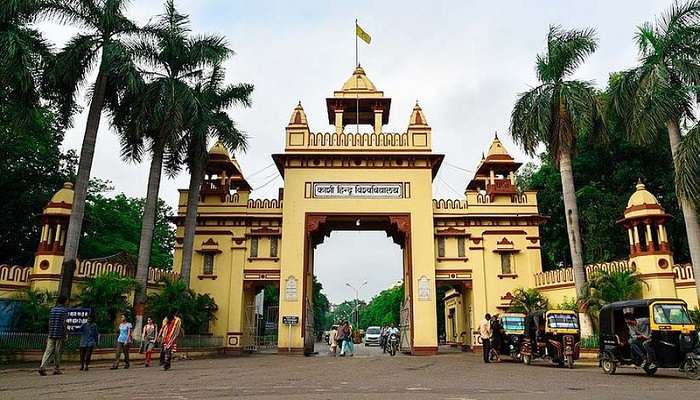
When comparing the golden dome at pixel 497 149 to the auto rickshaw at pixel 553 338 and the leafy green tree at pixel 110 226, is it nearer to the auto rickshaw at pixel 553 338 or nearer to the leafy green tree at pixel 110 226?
the auto rickshaw at pixel 553 338

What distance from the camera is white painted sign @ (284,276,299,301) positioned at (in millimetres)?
24625

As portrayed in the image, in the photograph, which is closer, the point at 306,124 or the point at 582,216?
the point at 306,124

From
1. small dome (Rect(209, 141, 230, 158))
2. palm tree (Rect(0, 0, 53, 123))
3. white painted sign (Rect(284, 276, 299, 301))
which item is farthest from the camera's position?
small dome (Rect(209, 141, 230, 158))

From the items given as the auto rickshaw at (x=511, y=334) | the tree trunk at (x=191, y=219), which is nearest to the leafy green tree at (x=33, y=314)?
the tree trunk at (x=191, y=219)

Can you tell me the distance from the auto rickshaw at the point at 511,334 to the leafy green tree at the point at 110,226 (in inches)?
827

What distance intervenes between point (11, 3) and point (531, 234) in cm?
2371

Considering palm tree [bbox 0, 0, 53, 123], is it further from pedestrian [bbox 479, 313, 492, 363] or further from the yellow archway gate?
Result: pedestrian [bbox 479, 313, 492, 363]

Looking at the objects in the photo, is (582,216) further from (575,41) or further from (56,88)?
(56,88)

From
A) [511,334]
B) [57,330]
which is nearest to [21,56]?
[57,330]

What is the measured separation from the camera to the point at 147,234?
21.3m

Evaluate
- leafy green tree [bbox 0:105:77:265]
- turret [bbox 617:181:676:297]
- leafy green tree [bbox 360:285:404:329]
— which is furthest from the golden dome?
leafy green tree [bbox 0:105:77:265]

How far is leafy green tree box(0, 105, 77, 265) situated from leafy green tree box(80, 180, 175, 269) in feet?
9.12

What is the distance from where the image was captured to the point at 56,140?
1221 inches

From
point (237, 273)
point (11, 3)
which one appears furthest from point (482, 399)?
point (237, 273)
